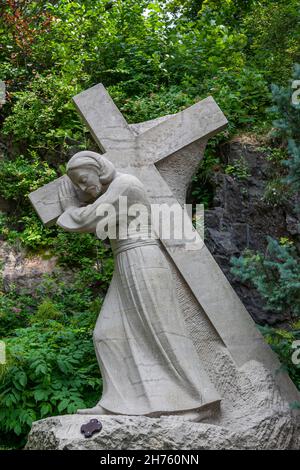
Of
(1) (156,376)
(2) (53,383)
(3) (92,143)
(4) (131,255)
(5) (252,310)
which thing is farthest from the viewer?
(3) (92,143)

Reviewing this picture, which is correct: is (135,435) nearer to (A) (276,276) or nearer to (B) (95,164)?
(A) (276,276)

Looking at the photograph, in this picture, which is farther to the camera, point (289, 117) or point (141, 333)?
point (289, 117)

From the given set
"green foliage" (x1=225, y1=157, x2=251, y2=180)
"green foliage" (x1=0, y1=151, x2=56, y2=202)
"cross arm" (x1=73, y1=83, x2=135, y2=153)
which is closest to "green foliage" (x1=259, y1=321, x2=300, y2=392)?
"cross arm" (x1=73, y1=83, x2=135, y2=153)

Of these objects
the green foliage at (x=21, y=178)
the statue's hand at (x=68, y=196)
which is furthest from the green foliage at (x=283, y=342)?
the green foliage at (x=21, y=178)

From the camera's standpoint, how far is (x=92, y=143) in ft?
32.3

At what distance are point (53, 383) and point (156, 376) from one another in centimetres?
172

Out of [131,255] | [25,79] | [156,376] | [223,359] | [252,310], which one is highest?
[25,79]

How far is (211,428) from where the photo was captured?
18.2 feet

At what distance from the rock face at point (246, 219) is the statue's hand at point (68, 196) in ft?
6.82

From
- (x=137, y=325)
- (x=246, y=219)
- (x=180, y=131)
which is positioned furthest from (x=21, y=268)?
(x=137, y=325)

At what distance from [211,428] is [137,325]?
97 cm

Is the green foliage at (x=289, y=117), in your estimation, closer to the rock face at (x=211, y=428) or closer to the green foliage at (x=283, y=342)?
the green foliage at (x=283, y=342)

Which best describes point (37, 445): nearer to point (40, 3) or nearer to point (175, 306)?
point (175, 306)

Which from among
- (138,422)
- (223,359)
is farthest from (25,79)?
(138,422)
